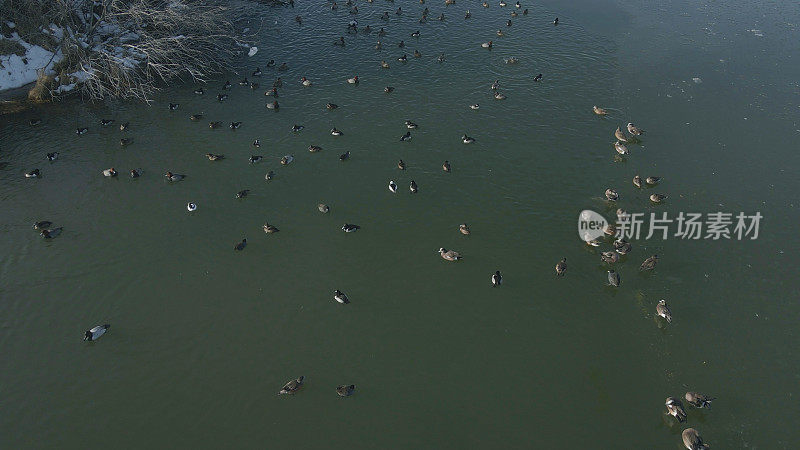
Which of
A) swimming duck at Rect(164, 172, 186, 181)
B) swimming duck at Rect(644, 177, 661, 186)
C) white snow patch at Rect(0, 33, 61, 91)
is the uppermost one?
white snow patch at Rect(0, 33, 61, 91)

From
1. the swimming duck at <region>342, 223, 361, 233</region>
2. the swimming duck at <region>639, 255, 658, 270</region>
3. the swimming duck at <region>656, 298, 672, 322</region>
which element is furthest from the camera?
the swimming duck at <region>342, 223, 361, 233</region>

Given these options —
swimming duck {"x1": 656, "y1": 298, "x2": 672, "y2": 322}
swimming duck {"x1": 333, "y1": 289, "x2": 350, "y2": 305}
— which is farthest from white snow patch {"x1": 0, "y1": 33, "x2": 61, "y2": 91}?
swimming duck {"x1": 656, "y1": 298, "x2": 672, "y2": 322}

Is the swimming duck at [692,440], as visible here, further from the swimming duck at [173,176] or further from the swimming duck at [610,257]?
the swimming duck at [173,176]

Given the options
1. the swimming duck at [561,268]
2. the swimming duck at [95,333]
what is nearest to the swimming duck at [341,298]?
the swimming duck at [95,333]

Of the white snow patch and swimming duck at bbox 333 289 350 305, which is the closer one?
swimming duck at bbox 333 289 350 305

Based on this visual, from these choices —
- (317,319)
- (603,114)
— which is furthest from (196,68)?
(603,114)

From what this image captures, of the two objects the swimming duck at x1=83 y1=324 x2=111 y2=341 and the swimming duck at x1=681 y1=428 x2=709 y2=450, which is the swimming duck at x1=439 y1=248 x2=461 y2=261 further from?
the swimming duck at x1=83 y1=324 x2=111 y2=341

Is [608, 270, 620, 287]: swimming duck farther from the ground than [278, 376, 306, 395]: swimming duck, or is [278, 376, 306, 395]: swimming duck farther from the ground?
[278, 376, 306, 395]: swimming duck
